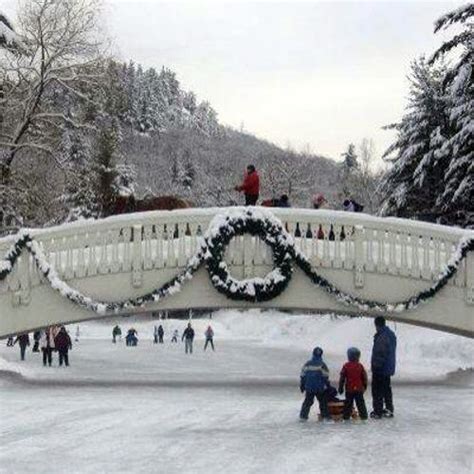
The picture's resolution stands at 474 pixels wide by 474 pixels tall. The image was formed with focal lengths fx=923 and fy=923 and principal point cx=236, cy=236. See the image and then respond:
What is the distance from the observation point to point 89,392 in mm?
15938

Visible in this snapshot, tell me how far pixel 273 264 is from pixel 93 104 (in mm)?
9828

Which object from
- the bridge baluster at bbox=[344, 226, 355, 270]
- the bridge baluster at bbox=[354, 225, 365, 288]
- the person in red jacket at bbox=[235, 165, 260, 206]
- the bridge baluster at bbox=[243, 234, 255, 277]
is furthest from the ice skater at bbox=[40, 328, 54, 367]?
the bridge baluster at bbox=[354, 225, 365, 288]

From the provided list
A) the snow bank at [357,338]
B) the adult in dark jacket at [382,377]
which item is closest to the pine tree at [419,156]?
the snow bank at [357,338]

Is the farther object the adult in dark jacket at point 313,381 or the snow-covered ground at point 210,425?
the adult in dark jacket at point 313,381

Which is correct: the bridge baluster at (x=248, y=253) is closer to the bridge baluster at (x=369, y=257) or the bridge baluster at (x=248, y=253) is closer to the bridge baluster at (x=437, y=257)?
the bridge baluster at (x=369, y=257)

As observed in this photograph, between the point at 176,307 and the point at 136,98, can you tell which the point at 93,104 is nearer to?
the point at 176,307

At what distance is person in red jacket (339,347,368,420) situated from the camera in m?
11.7

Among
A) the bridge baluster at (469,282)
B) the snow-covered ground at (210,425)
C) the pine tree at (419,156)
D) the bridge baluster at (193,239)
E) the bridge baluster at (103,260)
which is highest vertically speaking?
the pine tree at (419,156)

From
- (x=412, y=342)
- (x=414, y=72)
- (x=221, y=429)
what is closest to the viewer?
(x=221, y=429)

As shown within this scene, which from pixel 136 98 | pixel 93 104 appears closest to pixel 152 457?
pixel 93 104

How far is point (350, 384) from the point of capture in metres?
11.7

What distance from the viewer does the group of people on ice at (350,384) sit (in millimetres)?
11719

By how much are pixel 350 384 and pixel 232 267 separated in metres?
7.36

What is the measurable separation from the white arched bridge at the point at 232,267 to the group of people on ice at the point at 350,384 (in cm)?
652
